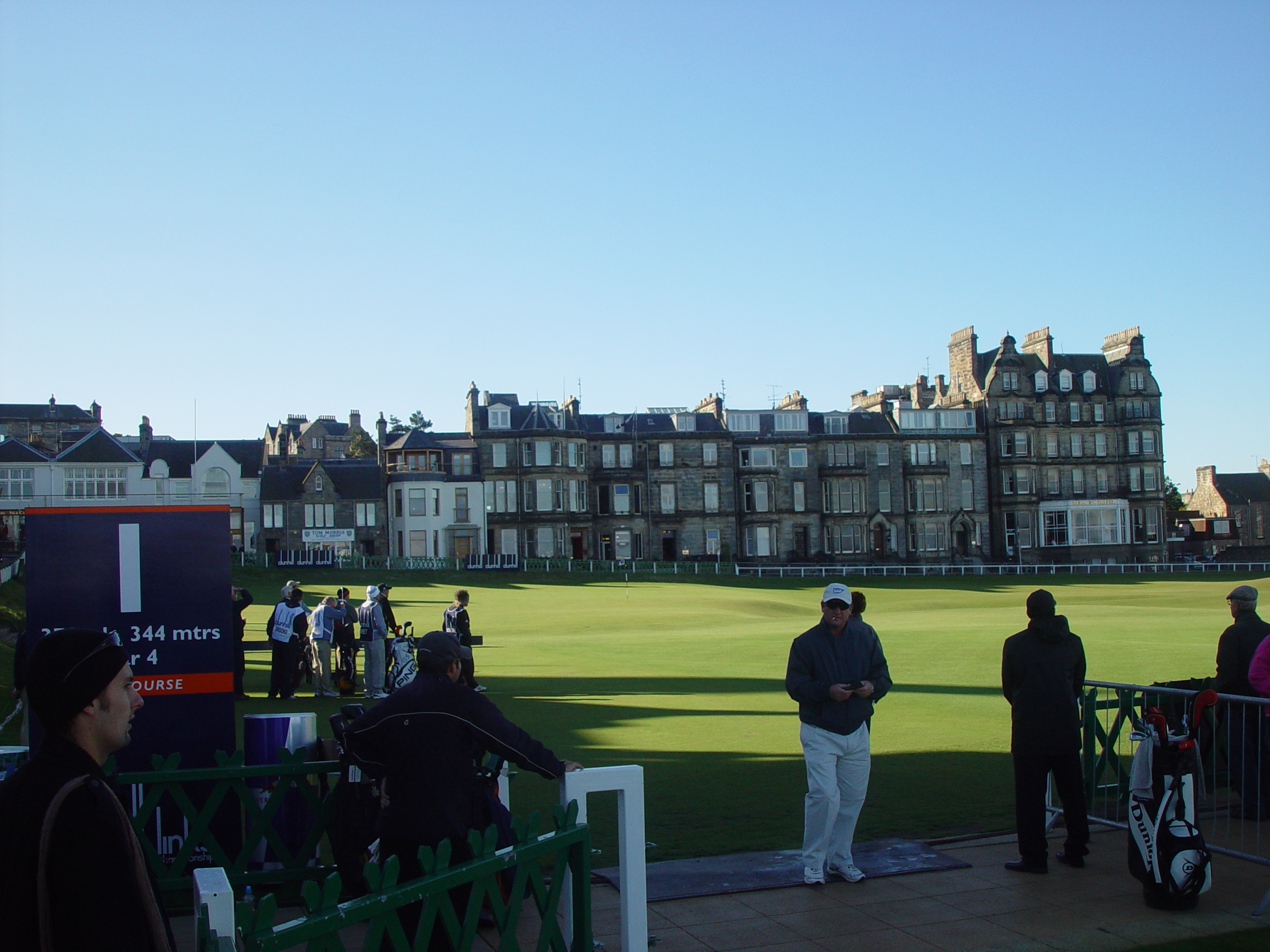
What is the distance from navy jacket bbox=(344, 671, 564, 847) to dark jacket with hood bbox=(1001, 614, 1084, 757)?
13.7ft

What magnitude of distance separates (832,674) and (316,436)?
102735 mm

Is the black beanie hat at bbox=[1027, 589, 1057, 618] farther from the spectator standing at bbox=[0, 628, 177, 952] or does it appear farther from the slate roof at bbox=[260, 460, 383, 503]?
the slate roof at bbox=[260, 460, 383, 503]

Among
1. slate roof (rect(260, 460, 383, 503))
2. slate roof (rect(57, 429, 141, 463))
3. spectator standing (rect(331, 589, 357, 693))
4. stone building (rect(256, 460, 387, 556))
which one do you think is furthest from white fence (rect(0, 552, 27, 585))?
slate roof (rect(260, 460, 383, 503))

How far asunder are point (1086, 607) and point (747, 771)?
114 feet

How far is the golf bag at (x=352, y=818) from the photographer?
21.4 feet

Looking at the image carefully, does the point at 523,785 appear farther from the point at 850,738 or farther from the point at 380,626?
the point at 380,626

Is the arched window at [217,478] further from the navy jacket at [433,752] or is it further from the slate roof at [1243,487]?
the slate roof at [1243,487]

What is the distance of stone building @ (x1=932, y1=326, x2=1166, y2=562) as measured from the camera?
7981 cm

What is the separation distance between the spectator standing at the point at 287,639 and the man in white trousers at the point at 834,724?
11.4 meters

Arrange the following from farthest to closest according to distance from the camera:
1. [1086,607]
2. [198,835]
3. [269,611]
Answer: [1086,607] < [269,611] < [198,835]

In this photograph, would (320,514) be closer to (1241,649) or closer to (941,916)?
(1241,649)

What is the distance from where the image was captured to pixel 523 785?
11.1 metres

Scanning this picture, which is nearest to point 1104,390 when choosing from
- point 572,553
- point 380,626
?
point 572,553

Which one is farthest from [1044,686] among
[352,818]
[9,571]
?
[9,571]
